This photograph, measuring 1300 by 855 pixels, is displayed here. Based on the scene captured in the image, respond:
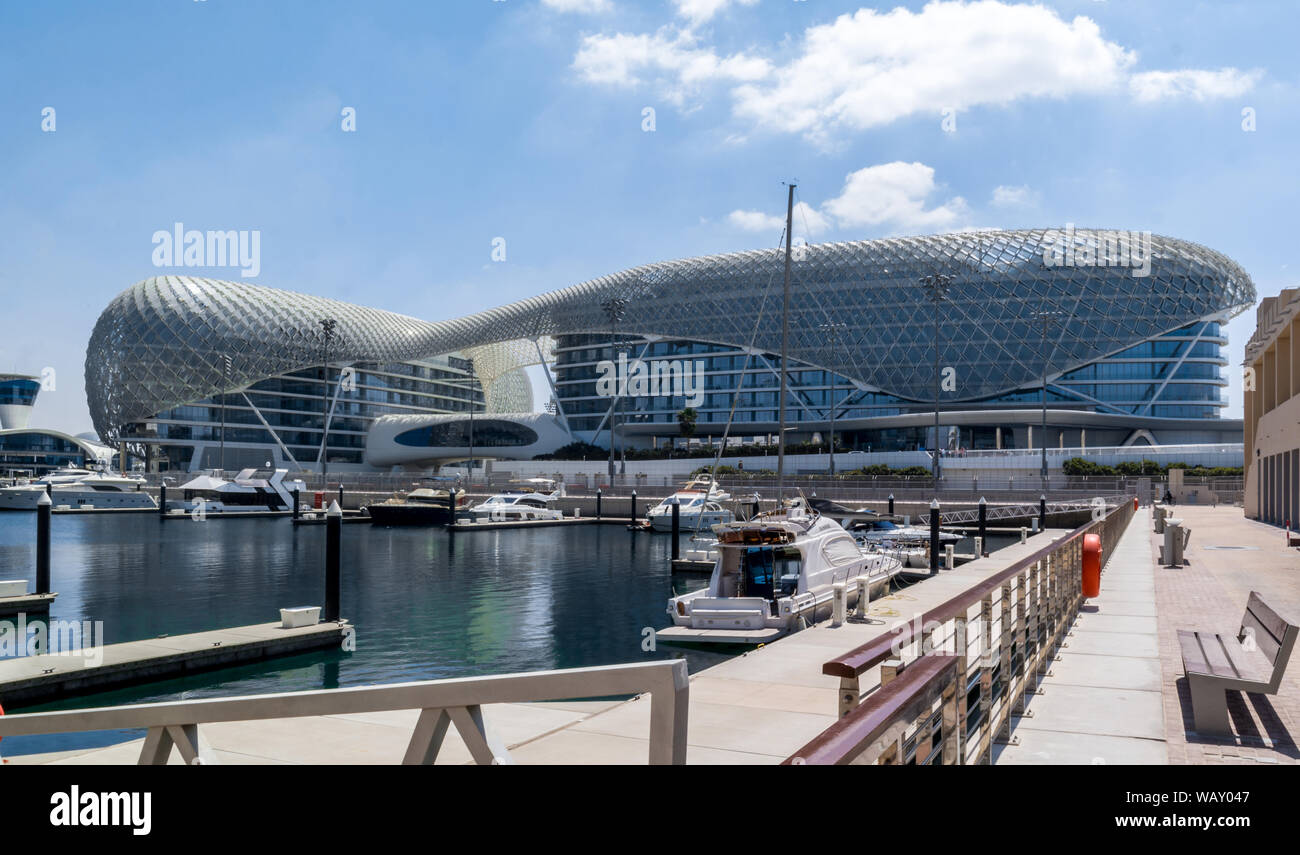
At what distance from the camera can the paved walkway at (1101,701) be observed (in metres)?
7.94

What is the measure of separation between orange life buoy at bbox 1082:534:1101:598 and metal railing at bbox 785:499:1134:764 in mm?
1852

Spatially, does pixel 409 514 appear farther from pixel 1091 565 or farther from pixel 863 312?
pixel 1091 565

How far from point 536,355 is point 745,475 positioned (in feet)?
215

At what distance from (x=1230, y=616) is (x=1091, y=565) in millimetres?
2228

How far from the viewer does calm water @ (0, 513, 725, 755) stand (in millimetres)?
22148

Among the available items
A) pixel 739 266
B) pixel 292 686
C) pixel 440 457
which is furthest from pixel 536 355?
pixel 292 686

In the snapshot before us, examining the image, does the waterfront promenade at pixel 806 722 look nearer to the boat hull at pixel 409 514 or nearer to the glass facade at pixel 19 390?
the boat hull at pixel 409 514

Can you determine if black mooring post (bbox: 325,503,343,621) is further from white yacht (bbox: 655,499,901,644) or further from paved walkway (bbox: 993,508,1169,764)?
paved walkway (bbox: 993,508,1169,764)

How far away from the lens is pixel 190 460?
141375mm

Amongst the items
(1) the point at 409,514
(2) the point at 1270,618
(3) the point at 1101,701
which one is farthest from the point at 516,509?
(2) the point at 1270,618

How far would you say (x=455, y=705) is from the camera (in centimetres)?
377

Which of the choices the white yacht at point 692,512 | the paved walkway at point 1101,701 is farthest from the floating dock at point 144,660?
the white yacht at point 692,512

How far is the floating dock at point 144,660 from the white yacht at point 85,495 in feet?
254
